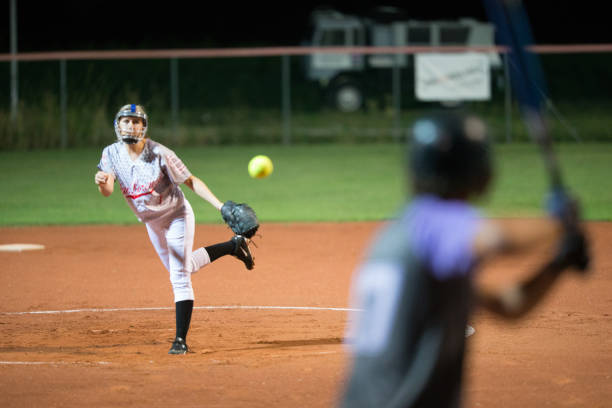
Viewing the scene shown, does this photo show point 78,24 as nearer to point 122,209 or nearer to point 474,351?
point 122,209

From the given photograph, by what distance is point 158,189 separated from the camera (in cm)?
674

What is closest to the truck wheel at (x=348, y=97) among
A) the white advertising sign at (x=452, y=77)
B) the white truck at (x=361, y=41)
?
the white truck at (x=361, y=41)

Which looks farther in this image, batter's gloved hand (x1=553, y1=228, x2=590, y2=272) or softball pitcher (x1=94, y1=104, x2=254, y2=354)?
softball pitcher (x1=94, y1=104, x2=254, y2=354)

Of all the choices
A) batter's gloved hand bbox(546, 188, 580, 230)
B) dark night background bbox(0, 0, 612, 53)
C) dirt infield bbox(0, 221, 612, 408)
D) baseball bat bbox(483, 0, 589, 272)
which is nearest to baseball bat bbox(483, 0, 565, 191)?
baseball bat bbox(483, 0, 589, 272)

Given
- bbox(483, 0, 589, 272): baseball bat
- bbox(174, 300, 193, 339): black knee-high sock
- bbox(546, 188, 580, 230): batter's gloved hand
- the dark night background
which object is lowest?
bbox(174, 300, 193, 339): black knee-high sock

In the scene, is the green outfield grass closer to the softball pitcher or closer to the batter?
the softball pitcher

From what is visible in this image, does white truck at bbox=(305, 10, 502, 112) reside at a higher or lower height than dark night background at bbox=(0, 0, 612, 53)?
lower

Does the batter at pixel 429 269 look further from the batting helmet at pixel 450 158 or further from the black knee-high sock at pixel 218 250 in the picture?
the black knee-high sock at pixel 218 250

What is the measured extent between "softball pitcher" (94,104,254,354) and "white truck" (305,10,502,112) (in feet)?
83.7

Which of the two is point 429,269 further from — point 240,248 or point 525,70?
point 240,248

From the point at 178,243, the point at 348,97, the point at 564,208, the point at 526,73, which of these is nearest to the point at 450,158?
the point at 564,208

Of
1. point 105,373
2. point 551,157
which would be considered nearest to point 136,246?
point 105,373

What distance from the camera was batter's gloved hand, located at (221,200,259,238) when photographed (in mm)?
7172

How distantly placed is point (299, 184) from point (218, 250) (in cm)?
1131
